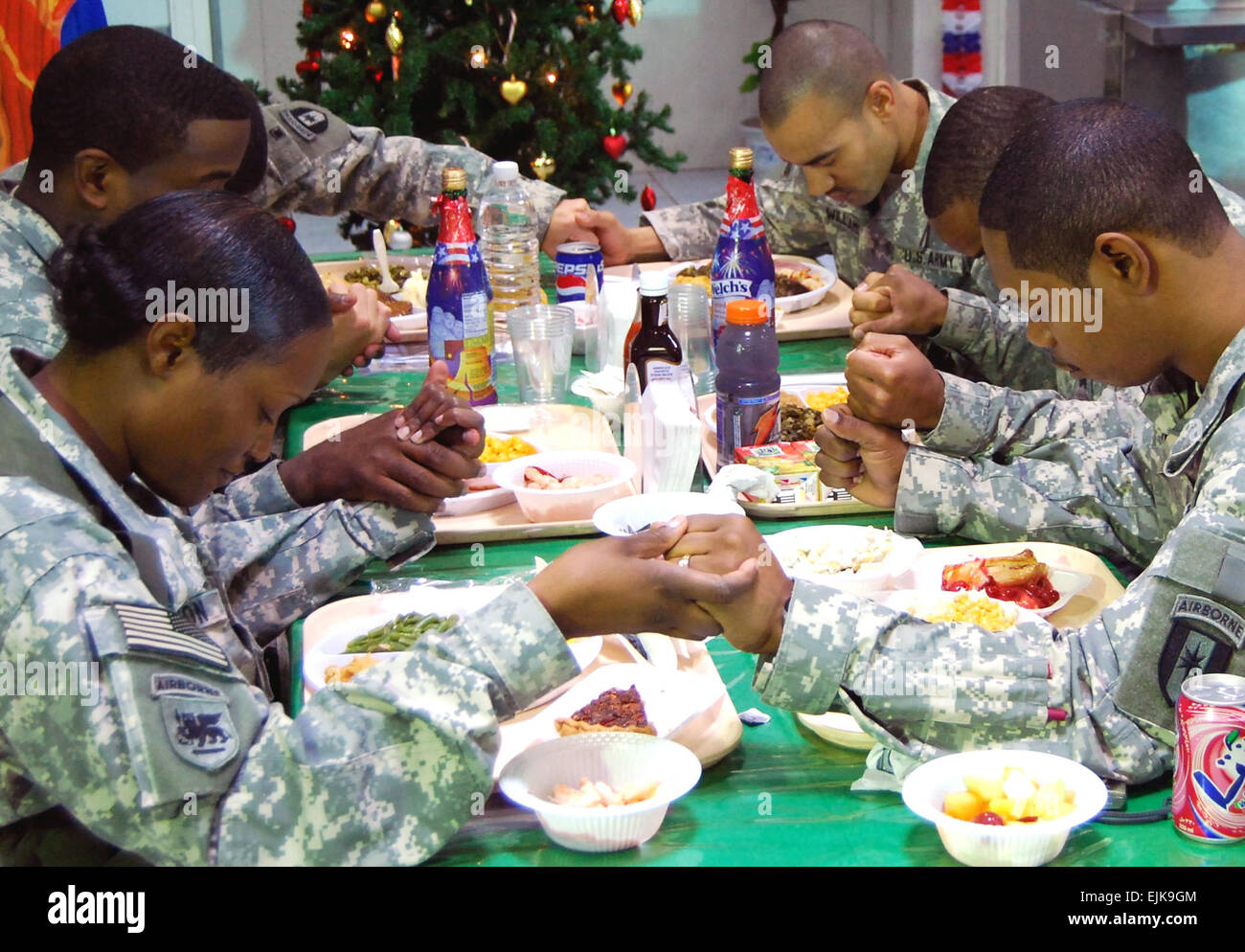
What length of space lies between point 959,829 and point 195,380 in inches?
37.0

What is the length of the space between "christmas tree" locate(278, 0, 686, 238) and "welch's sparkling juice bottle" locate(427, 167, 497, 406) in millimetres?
2293

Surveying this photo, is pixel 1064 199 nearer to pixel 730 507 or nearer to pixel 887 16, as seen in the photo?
pixel 730 507

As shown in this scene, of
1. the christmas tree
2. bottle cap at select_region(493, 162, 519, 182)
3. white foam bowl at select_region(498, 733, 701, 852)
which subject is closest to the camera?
white foam bowl at select_region(498, 733, 701, 852)

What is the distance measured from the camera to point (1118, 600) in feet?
5.17

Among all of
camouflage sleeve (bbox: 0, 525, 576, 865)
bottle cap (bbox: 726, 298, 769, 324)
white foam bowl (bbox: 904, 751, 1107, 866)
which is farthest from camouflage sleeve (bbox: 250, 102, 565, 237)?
white foam bowl (bbox: 904, 751, 1107, 866)

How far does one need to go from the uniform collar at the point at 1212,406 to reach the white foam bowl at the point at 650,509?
61 centimetres

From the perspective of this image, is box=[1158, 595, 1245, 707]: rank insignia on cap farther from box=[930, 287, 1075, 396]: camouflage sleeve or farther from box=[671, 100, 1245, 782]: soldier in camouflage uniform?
box=[930, 287, 1075, 396]: camouflage sleeve

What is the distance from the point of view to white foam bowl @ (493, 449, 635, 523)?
2301 mm

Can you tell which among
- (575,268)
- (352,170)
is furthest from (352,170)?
(575,268)

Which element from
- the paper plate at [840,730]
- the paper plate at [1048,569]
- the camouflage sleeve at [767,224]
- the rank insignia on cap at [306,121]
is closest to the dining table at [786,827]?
the paper plate at [840,730]

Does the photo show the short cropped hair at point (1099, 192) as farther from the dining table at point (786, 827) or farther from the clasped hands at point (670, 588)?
the dining table at point (786, 827)

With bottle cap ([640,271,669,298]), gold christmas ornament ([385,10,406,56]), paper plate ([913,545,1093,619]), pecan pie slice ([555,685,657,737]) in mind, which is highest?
gold christmas ornament ([385,10,406,56])

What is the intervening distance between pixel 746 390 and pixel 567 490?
0.40 meters

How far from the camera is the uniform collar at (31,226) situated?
2373 millimetres
